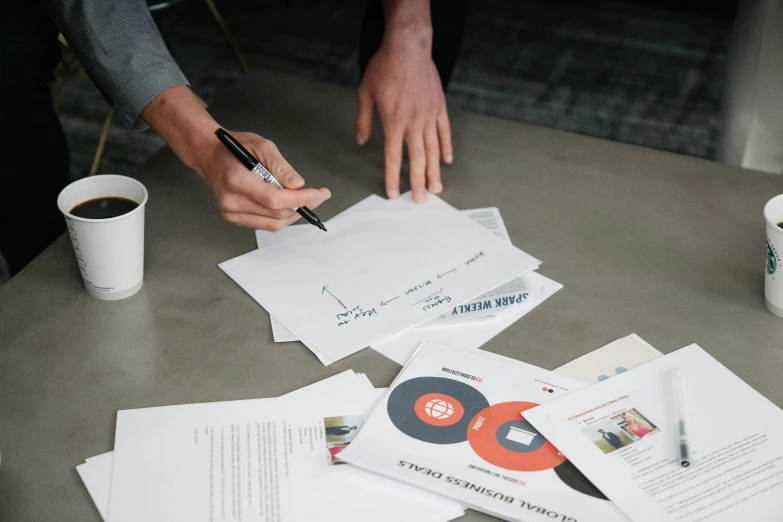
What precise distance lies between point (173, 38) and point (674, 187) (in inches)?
98.0

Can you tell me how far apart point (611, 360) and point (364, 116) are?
59 cm

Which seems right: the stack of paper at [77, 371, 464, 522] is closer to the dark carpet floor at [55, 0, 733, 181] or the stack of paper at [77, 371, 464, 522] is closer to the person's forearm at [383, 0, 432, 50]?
the person's forearm at [383, 0, 432, 50]

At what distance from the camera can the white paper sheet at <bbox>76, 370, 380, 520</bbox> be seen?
0.77 meters

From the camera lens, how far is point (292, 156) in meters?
1.31

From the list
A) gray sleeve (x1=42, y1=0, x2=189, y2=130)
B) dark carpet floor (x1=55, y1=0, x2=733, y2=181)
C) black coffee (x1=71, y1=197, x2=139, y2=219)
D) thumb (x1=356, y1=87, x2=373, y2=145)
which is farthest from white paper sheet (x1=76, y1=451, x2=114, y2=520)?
dark carpet floor (x1=55, y1=0, x2=733, y2=181)

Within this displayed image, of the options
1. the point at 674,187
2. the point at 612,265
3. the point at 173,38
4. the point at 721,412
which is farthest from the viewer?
the point at 173,38

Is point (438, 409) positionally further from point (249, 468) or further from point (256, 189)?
point (256, 189)

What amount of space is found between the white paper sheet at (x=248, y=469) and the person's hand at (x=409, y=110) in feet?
1.52

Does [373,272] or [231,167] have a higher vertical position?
[231,167]

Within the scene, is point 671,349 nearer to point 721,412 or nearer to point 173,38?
point 721,412

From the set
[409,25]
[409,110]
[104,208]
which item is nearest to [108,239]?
[104,208]

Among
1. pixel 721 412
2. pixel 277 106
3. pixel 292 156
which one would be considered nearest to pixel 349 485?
pixel 721 412

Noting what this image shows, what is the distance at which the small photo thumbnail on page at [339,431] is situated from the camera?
0.82 meters

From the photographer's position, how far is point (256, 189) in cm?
101
